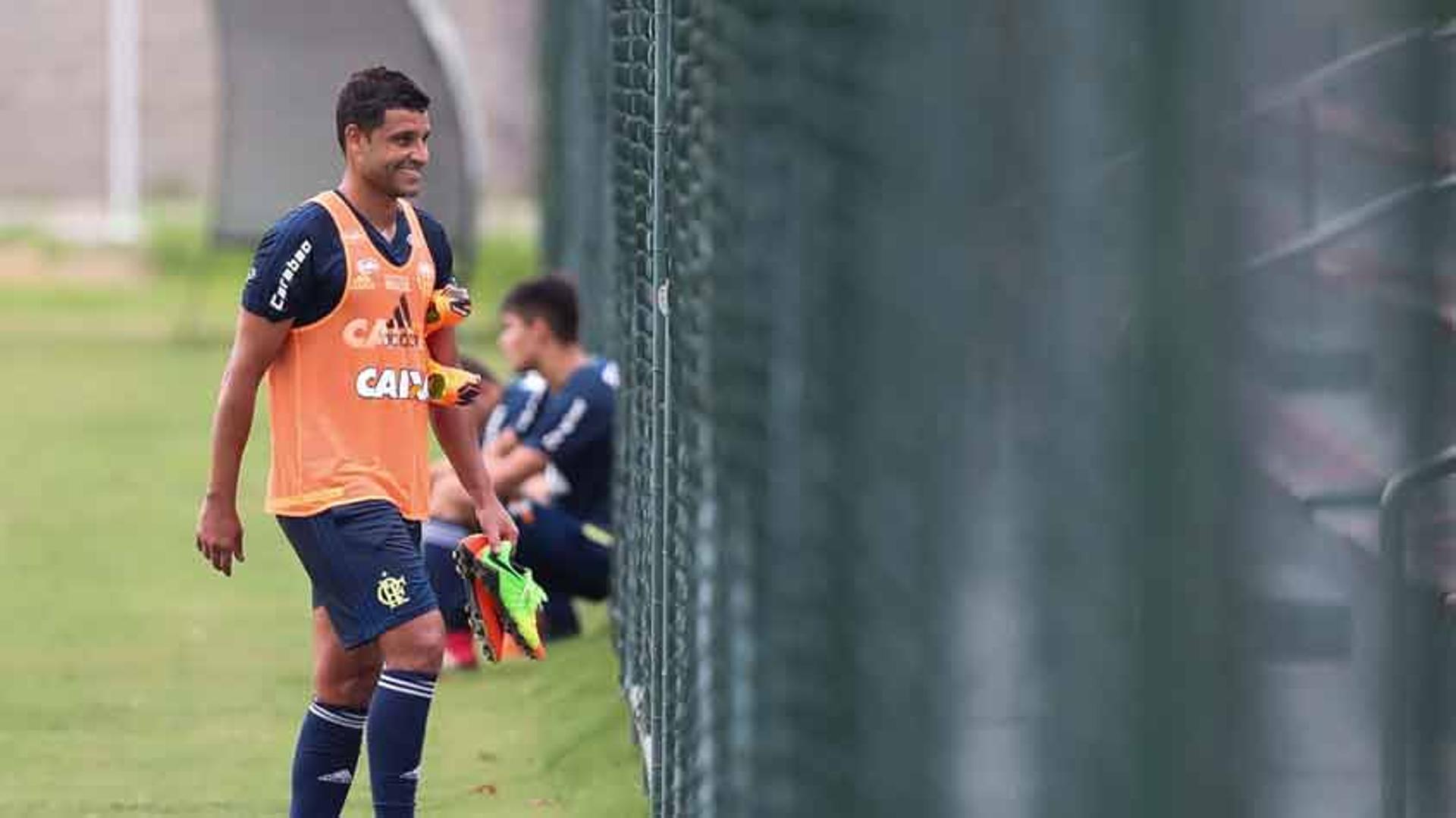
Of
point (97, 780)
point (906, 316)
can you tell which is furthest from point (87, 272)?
point (906, 316)

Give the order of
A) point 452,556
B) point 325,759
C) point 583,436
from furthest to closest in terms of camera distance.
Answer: point 583,436, point 452,556, point 325,759

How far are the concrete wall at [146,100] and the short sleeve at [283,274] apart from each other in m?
37.5

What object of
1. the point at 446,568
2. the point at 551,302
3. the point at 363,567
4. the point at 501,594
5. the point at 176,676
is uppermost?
the point at 551,302

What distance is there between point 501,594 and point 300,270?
92cm

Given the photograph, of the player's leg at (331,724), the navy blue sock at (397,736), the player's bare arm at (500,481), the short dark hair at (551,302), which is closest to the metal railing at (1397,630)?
the navy blue sock at (397,736)

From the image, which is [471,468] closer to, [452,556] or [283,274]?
[283,274]

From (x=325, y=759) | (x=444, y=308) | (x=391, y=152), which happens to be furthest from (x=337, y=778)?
(x=391, y=152)

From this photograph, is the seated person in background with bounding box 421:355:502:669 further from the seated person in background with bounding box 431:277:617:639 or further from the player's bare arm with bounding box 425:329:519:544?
the player's bare arm with bounding box 425:329:519:544

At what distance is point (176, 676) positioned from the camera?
9758 millimetres

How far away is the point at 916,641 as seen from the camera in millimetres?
2061

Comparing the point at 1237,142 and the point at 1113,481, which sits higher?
the point at 1237,142

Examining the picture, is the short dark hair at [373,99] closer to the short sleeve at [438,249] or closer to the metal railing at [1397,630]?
the short sleeve at [438,249]

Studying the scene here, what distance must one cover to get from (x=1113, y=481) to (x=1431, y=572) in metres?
0.21

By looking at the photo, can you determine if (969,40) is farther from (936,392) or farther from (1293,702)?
(1293,702)
